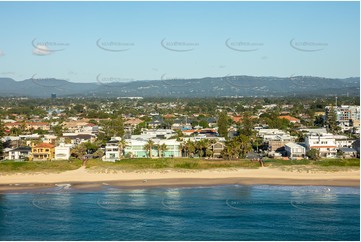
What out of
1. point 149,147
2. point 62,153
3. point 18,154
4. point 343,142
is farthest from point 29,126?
point 343,142

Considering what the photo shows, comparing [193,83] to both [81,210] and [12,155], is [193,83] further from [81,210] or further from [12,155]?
[81,210]

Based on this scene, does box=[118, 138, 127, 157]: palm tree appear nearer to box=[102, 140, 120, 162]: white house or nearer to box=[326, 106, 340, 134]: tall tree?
box=[102, 140, 120, 162]: white house

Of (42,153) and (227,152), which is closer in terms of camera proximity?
(227,152)

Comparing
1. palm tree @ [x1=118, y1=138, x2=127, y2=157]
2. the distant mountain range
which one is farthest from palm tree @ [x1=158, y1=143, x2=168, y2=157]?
the distant mountain range

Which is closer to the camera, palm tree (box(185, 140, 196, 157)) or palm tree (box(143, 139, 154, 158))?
palm tree (box(185, 140, 196, 157))

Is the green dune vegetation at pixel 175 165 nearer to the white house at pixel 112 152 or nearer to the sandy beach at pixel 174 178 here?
the sandy beach at pixel 174 178

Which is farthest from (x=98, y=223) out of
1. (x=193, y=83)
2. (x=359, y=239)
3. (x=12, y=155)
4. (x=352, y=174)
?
(x=193, y=83)

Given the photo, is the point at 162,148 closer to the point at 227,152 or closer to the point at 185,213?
the point at 227,152
